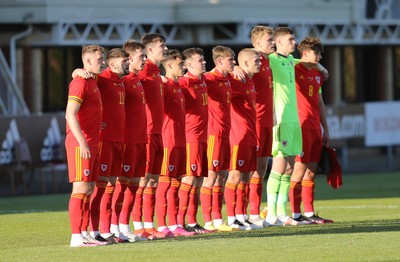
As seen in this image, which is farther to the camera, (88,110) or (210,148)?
(210,148)

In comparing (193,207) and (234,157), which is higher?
(234,157)

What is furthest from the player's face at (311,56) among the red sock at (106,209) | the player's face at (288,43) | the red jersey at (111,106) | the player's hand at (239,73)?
the red sock at (106,209)

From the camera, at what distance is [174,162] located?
1670 cm

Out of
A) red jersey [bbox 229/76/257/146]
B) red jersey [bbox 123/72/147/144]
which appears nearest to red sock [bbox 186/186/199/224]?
red jersey [bbox 229/76/257/146]

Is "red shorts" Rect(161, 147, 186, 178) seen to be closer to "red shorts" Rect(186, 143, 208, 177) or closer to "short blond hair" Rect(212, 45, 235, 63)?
"red shorts" Rect(186, 143, 208, 177)

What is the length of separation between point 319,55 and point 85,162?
4634 mm

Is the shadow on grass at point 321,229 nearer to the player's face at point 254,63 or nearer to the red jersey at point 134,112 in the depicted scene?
the red jersey at point 134,112

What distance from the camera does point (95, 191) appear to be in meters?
15.4

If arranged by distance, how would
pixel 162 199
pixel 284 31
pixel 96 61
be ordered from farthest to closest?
pixel 284 31
pixel 162 199
pixel 96 61

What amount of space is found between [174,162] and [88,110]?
1.91 meters

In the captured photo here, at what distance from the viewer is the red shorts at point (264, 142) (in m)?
17.8

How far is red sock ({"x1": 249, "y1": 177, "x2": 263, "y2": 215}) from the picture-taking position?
58.7ft

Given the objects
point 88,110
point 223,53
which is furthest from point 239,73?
point 88,110

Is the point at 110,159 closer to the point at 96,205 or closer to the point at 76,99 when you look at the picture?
the point at 96,205
